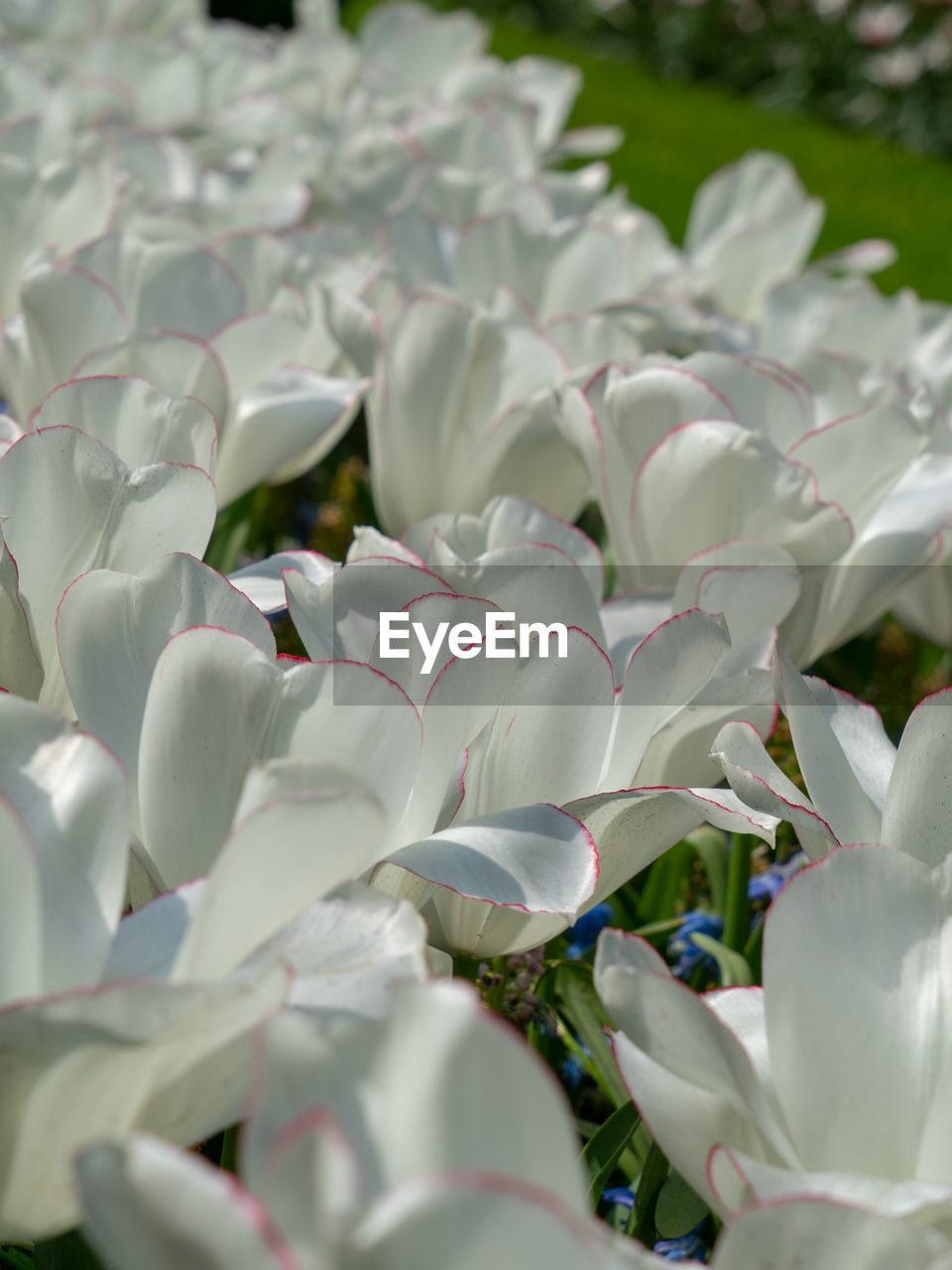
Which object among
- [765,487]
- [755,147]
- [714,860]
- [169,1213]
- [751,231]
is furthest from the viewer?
[755,147]

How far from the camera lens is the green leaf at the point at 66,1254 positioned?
570 mm

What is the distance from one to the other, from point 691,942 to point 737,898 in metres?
0.05

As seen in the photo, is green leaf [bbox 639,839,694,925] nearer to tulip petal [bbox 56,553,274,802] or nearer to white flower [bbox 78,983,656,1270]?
tulip petal [bbox 56,553,274,802]

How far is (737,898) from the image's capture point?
1030 mm

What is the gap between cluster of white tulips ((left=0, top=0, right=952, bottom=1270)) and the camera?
404mm

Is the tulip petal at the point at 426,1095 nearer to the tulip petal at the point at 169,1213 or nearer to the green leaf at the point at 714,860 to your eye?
the tulip petal at the point at 169,1213

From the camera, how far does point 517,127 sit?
2.29 metres

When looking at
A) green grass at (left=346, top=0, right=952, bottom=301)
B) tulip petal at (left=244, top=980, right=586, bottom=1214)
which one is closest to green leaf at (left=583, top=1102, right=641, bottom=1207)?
tulip petal at (left=244, top=980, right=586, bottom=1214)

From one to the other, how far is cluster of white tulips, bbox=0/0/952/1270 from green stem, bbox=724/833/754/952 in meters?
0.16

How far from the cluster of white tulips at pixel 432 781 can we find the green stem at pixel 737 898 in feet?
0.52

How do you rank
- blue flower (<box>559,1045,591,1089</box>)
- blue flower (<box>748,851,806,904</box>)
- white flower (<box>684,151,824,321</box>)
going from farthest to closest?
white flower (<box>684,151,824,321</box>) < blue flower (<box>748,851,806,904</box>) < blue flower (<box>559,1045,591,1089</box>)

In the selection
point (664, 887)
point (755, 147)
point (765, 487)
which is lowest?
point (755, 147)

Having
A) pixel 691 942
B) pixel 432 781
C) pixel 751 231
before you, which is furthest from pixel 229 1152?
pixel 751 231

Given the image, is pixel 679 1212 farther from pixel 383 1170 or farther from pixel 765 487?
pixel 765 487
